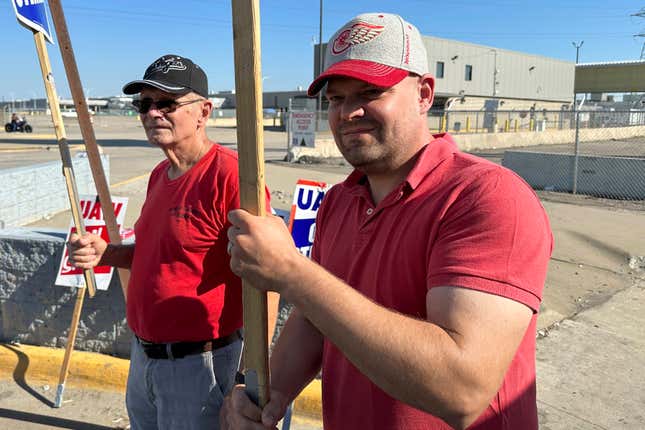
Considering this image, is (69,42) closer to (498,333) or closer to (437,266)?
(437,266)

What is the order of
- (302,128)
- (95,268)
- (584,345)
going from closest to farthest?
(95,268) → (584,345) → (302,128)

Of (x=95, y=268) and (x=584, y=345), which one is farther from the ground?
(x=95, y=268)

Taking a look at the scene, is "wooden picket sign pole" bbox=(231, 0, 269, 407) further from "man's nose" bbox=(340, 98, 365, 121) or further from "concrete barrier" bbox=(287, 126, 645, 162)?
"concrete barrier" bbox=(287, 126, 645, 162)

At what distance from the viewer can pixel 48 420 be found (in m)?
3.80

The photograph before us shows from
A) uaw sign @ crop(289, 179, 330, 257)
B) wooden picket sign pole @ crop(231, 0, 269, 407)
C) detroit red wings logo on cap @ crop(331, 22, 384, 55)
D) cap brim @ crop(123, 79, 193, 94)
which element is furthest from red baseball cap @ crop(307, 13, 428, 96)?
uaw sign @ crop(289, 179, 330, 257)

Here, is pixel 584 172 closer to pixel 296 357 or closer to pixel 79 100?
pixel 79 100

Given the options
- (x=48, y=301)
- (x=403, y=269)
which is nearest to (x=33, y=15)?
(x=403, y=269)

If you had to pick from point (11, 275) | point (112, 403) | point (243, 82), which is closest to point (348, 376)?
point (243, 82)

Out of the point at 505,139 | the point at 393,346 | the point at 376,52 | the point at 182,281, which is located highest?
the point at 376,52

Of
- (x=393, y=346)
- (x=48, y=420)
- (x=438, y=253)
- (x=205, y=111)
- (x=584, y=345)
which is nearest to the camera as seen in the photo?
(x=393, y=346)

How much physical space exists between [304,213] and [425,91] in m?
2.40

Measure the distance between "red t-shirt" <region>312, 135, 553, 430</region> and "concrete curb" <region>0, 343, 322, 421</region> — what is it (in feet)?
8.44

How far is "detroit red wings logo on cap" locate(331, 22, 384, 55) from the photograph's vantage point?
1.44 meters

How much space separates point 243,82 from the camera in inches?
50.6
